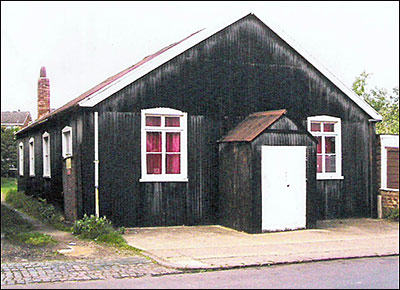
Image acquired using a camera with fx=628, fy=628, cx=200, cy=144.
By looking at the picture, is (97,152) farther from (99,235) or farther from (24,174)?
(24,174)

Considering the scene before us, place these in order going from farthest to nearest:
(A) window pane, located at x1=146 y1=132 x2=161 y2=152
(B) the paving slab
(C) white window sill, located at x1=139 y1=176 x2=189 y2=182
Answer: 1. (A) window pane, located at x1=146 y1=132 x2=161 y2=152
2. (C) white window sill, located at x1=139 y1=176 x2=189 y2=182
3. (B) the paving slab

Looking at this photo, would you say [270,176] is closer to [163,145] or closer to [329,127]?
[163,145]

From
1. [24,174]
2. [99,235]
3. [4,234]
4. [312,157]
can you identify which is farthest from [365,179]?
[24,174]

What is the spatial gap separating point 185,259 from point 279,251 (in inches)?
82.7

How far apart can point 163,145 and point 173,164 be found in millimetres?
583

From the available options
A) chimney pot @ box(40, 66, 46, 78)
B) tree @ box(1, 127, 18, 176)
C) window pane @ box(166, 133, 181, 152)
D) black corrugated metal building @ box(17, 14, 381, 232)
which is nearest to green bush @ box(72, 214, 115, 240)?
black corrugated metal building @ box(17, 14, 381, 232)

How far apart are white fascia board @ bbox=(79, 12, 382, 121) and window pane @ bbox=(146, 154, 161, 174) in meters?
1.96

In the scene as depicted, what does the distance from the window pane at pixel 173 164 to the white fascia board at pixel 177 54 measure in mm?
2253

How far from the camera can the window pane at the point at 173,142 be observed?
16.3 m

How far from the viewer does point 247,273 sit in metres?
9.99

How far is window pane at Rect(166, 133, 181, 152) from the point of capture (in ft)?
53.6

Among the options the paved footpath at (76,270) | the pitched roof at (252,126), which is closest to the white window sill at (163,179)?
the pitched roof at (252,126)

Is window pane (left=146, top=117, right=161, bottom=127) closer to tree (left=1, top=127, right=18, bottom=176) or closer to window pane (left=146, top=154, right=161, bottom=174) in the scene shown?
window pane (left=146, top=154, right=161, bottom=174)

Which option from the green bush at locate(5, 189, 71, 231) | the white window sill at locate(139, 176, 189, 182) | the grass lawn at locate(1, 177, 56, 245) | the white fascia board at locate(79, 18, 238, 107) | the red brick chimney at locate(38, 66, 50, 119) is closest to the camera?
the grass lawn at locate(1, 177, 56, 245)
